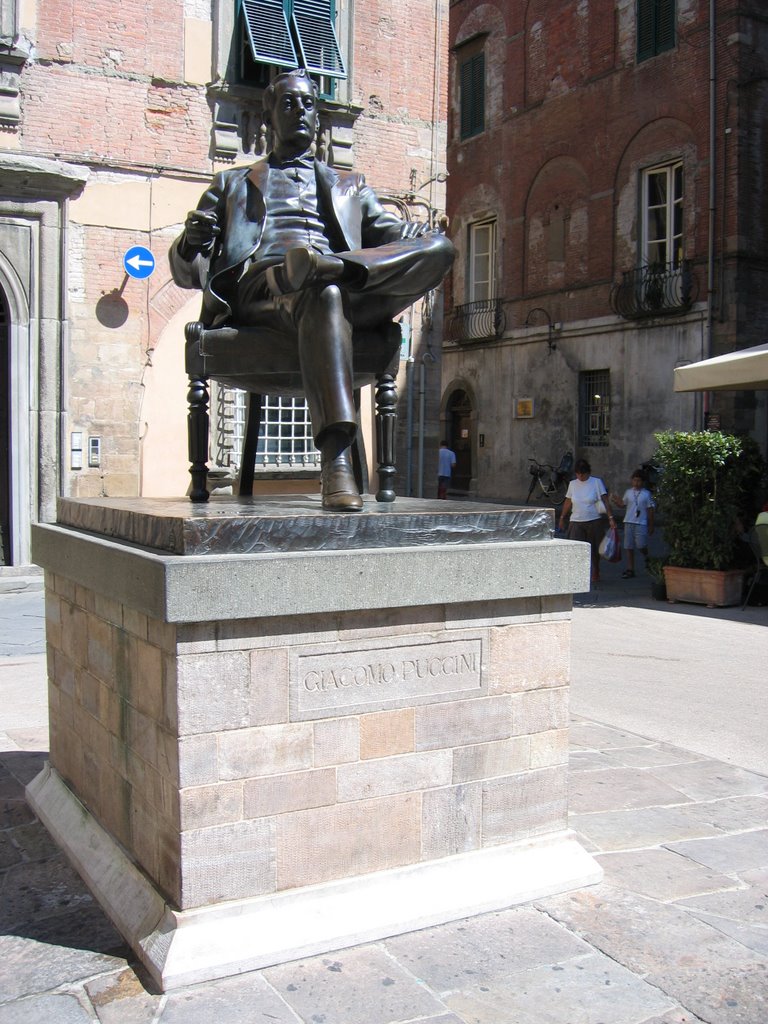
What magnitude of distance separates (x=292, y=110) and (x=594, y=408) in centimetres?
1843

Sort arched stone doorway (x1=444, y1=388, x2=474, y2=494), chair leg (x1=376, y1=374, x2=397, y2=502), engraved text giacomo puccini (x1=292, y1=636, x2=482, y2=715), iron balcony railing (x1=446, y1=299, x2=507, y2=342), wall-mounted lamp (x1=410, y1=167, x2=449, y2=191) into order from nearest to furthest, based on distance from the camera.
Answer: engraved text giacomo puccini (x1=292, y1=636, x2=482, y2=715) < chair leg (x1=376, y1=374, x2=397, y2=502) < wall-mounted lamp (x1=410, y1=167, x2=449, y2=191) < iron balcony railing (x1=446, y1=299, x2=507, y2=342) < arched stone doorway (x1=444, y1=388, x2=474, y2=494)

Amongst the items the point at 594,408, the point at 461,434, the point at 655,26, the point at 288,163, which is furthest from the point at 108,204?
the point at 461,434

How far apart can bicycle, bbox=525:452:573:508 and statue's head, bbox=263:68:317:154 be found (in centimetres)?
1754

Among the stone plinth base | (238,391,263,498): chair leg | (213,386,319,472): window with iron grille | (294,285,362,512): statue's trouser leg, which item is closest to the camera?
the stone plinth base

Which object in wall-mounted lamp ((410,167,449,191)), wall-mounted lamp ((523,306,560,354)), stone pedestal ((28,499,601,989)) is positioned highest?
wall-mounted lamp ((410,167,449,191))

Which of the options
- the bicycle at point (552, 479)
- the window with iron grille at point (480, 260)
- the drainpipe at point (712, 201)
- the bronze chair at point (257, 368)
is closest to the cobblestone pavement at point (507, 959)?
the bronze chair at point (257, 368)

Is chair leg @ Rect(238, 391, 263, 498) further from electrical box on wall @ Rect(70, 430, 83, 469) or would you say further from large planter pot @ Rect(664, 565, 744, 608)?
electrical box on wall @ Rect(70, 430, 83, 469)

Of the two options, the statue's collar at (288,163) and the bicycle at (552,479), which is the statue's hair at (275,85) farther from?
the bicycle at (552,479)

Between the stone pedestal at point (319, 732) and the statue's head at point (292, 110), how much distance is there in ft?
5.33

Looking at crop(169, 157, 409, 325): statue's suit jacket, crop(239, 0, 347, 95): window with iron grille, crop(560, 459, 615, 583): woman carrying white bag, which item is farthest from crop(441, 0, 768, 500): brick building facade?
crop(169, 157, 409, 325): statue's suit jacket

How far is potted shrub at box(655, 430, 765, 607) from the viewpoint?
999 centimetres

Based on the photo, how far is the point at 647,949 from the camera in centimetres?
292

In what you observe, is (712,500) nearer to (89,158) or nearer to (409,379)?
(409,379)

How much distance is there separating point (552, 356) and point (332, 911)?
809 inches
